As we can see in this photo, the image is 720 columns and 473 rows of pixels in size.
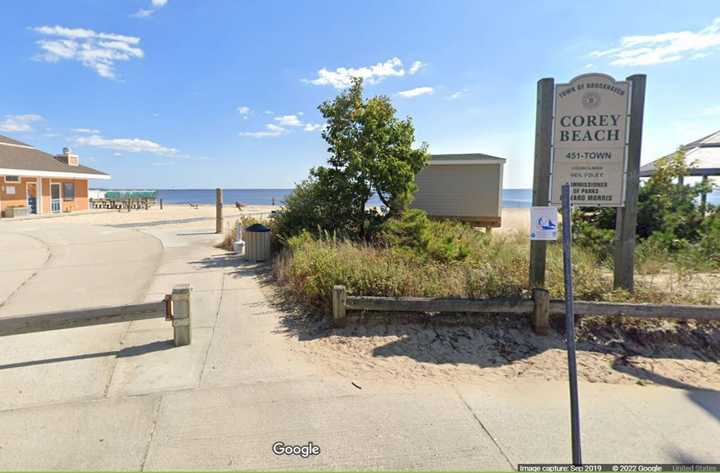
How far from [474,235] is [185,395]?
769cm

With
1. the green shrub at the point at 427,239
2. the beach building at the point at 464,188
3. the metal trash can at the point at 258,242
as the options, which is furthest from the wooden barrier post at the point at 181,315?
the beach building at the point at 464,188

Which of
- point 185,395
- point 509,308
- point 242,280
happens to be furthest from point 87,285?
point 509,308

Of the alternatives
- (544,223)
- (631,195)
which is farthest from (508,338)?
(631,195)

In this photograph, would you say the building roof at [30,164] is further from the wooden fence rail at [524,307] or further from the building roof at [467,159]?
the wooden fence rail at [524,307]

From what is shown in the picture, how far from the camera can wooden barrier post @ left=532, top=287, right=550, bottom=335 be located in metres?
4.61

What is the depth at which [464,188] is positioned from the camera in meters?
14.4

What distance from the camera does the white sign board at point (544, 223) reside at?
9.90ft

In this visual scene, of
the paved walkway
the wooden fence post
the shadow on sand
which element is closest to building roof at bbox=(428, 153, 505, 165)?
the shadow on sand

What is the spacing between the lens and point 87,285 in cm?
750

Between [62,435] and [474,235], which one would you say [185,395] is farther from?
[474,235]

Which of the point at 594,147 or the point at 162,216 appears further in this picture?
the point at 162,216

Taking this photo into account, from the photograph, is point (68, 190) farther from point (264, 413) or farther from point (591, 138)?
point (591, 138)

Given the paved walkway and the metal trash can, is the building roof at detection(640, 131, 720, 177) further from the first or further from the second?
the metal trash can

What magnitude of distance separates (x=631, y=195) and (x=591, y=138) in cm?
93
